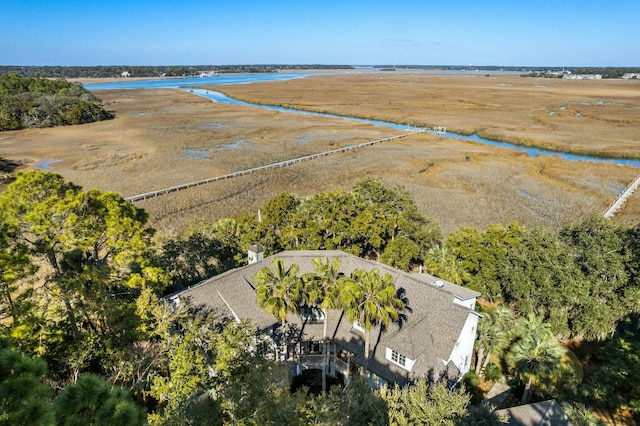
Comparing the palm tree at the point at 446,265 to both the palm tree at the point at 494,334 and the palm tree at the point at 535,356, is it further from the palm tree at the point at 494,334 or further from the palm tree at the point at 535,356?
the palm tree at the point at 535,356

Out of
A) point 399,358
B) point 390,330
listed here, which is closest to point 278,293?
point 390,330

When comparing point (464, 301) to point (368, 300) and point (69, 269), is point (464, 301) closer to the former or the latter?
point (368, 300)

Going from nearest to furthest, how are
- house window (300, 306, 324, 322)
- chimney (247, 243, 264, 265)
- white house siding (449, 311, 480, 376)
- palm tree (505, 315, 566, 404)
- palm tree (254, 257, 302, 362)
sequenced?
1. palm tree (254, 257, 302, 362)
2. palm tree (505, 315, 566, 404)
3. white house siding (449, 311, 480, 376)
4. house window (300, 306, 324, 322)
5. chimney (247, 243, 264, 265)

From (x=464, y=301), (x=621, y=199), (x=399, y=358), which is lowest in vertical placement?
(x=621, y=199)

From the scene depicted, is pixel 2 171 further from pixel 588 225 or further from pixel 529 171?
pixel 529 171

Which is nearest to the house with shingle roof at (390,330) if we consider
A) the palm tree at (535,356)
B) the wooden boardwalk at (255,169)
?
the palm tree at (535,356)

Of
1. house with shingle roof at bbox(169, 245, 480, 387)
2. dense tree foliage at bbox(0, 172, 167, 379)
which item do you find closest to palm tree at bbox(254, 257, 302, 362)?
house with shingle roof at bbox(169, 245, 480, 387)

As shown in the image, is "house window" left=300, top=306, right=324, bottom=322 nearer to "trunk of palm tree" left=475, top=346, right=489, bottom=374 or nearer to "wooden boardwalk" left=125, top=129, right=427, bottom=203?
"trunk of palm tree" left=475, top=346, right=489, bottom=374

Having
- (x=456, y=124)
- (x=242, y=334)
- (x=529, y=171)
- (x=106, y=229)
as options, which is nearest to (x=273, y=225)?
(x=106, y=229)
